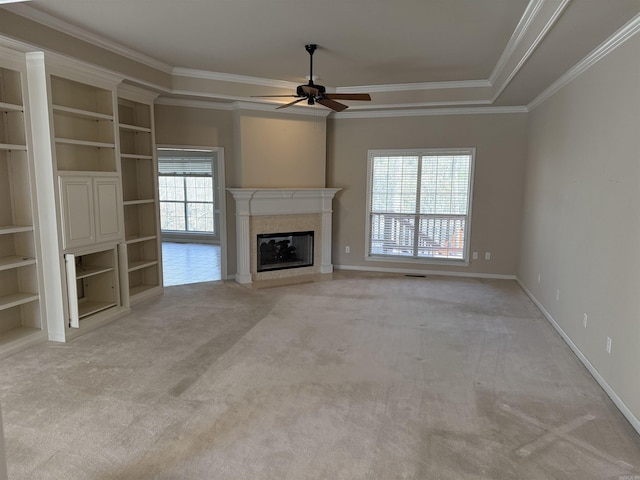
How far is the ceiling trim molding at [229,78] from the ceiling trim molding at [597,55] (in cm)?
321

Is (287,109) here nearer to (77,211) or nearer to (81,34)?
(81,34)

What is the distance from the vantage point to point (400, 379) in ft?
10.3

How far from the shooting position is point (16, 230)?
3506 millimetres

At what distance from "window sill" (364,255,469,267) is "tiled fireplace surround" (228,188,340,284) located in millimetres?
759

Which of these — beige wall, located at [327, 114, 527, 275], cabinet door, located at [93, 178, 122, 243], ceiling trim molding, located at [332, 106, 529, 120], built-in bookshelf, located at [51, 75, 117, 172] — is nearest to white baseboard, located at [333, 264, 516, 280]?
beige wall, located at [327, 114, 527, 275]

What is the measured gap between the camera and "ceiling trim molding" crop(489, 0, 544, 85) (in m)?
2.97

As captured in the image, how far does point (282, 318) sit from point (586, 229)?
303 centimetres

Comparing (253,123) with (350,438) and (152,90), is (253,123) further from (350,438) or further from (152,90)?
(350,438)

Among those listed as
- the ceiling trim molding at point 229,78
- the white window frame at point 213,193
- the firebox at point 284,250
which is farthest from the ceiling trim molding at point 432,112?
the white window frame at point 213,193

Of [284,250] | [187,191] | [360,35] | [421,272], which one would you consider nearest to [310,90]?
[360,35]

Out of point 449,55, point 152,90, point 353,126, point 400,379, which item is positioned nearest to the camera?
point 400,379

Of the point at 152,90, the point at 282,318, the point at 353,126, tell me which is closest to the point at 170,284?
the point at 282,318

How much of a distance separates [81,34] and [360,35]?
99.6 inches

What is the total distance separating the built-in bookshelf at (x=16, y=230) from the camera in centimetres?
353
